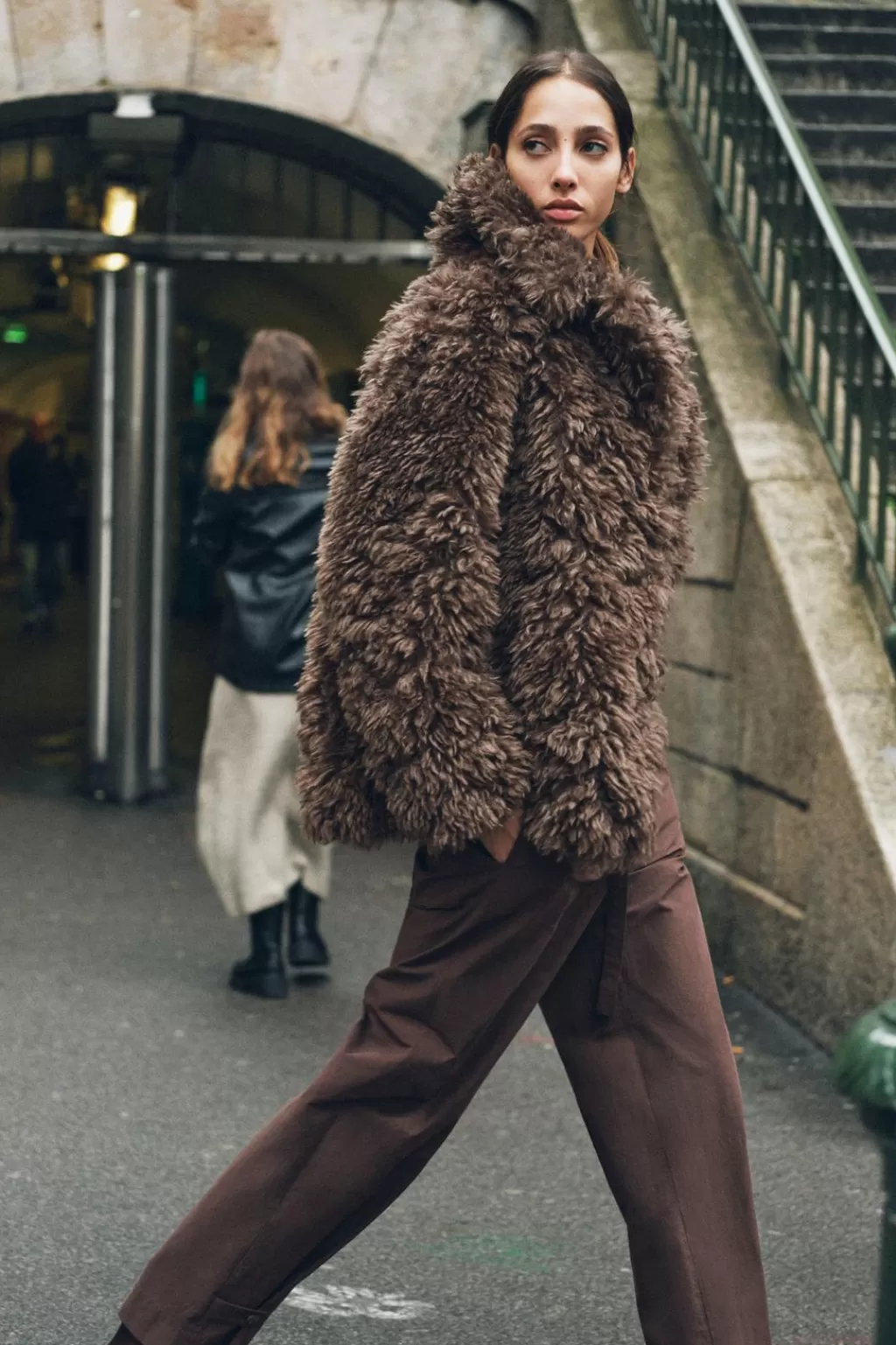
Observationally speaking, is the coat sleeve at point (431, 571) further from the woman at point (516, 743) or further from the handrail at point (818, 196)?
the handrail at point (818, 196)

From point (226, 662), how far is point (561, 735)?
3564 millimetres

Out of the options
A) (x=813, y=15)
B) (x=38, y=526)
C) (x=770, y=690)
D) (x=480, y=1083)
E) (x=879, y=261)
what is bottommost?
(x=480, y=1083)

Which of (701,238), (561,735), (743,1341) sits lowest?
(743,1341)

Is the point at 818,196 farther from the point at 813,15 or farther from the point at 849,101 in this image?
the point at 813,15

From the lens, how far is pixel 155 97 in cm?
852

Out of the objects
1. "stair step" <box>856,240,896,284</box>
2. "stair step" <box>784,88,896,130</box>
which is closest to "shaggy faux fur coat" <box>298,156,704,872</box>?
"stair step" <box>856,240,896,284</box>

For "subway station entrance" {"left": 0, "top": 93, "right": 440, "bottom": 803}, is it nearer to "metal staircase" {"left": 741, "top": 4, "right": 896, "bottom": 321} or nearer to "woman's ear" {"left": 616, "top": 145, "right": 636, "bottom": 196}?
"metal staircase" {"left": 741, "top": 4, "right": 896, "bottom": 321}

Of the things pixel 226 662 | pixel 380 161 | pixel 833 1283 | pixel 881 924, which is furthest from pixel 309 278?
pixel 833 1283

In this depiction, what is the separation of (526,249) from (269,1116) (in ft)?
8.92

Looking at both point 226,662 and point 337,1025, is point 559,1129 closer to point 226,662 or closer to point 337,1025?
point 337,1025

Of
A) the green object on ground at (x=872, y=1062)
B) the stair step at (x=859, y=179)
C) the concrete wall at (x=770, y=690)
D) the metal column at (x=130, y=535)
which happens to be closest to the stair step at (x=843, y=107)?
the stair step at (x=859, y=179)

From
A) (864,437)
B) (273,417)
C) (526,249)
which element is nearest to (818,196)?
(864,437)

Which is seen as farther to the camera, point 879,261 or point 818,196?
point 879,261

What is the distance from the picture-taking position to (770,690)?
A: 596cm
